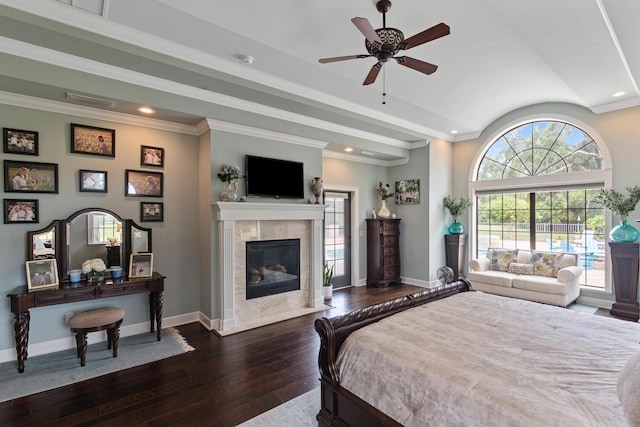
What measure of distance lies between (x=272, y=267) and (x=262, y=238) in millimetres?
491

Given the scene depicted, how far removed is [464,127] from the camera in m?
6.14

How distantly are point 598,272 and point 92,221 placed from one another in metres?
7.63

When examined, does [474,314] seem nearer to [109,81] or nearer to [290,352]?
[290,352]

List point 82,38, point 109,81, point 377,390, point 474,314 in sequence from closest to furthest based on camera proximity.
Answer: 1. point 377,390
2. point 474,314
3. point 82,38
4. point 109,81

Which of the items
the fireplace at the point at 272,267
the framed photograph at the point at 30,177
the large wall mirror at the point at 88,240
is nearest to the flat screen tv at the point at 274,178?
the fireplace at the point at 272,267

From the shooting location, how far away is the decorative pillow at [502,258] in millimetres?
5664

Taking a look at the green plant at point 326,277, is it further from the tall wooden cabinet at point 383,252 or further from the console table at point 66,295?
the console table at point 66,295

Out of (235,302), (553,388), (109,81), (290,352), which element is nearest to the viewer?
(553,388)

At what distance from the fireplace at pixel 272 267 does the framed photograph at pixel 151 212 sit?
1229 mm

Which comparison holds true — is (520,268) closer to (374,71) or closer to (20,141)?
(374,71)

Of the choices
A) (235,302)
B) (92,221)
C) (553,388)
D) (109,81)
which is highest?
(109,81)

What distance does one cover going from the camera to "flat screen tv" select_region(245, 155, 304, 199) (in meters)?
4.38

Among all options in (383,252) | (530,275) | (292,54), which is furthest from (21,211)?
(530,275)

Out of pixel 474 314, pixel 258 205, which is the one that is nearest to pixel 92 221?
pixel 258 205
